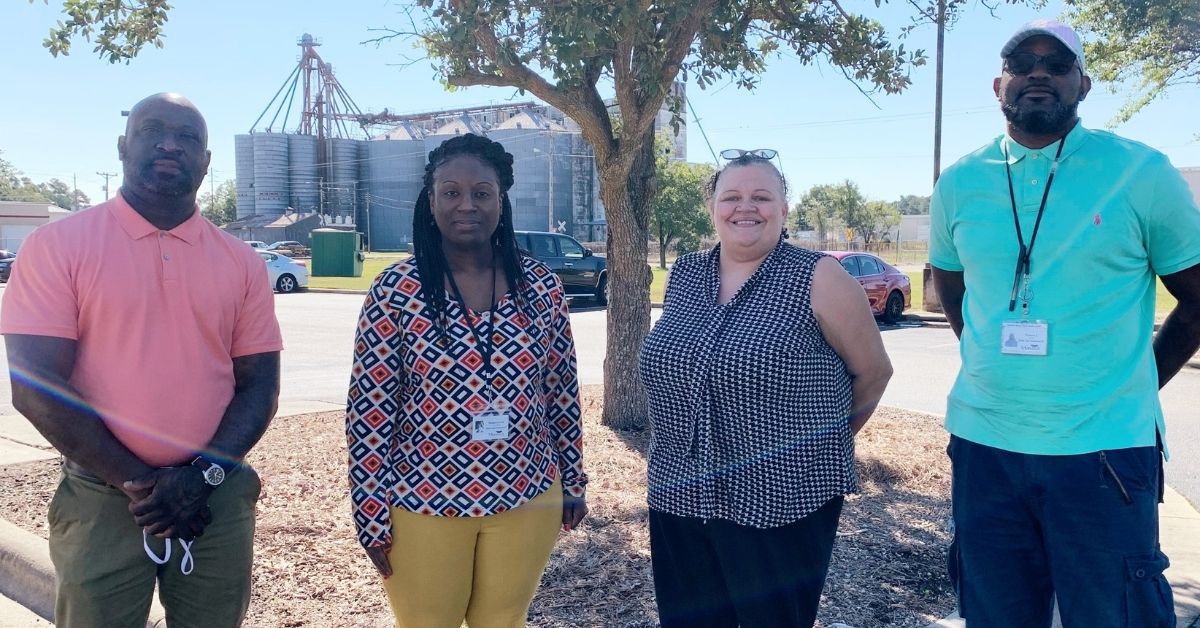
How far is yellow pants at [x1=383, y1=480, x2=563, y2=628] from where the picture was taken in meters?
2.52

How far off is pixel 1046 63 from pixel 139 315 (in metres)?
2.50

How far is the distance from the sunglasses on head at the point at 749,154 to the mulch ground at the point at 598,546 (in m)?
1.84

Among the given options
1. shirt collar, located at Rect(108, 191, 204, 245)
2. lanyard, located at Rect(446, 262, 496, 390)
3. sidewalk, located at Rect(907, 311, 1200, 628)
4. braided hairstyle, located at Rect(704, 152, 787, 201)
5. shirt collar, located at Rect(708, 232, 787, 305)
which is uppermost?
braided hairstyle, located at Rect(704, 152, 787, 201)

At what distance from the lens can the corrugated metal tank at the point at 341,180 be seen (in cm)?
7425

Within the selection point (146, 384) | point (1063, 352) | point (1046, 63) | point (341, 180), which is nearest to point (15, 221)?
point (341, 180)

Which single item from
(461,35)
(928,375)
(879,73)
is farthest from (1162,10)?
(461,35)

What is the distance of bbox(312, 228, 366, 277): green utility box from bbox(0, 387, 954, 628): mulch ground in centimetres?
2765

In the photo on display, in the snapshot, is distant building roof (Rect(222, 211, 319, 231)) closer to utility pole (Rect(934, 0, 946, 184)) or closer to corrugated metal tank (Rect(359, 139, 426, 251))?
corrugated metal tank (Rect(359, 139, 426, 251))

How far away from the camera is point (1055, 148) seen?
241 cm

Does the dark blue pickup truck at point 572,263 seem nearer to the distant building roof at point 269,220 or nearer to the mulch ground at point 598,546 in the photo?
the mulch ground at point 598,546

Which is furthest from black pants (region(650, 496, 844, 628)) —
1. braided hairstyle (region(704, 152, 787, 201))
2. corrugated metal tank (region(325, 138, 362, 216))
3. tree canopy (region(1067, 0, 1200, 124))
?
corrugated metal tank (region(325, 138, 362, 216))

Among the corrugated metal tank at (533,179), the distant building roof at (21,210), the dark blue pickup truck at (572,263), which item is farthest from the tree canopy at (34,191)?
the dark blue pickup truck at (572,263)

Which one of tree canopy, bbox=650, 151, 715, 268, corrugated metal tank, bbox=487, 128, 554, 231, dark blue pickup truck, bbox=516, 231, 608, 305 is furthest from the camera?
corrugated metal tank, bbox=487, 128, 554, 231

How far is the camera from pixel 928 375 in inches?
438
